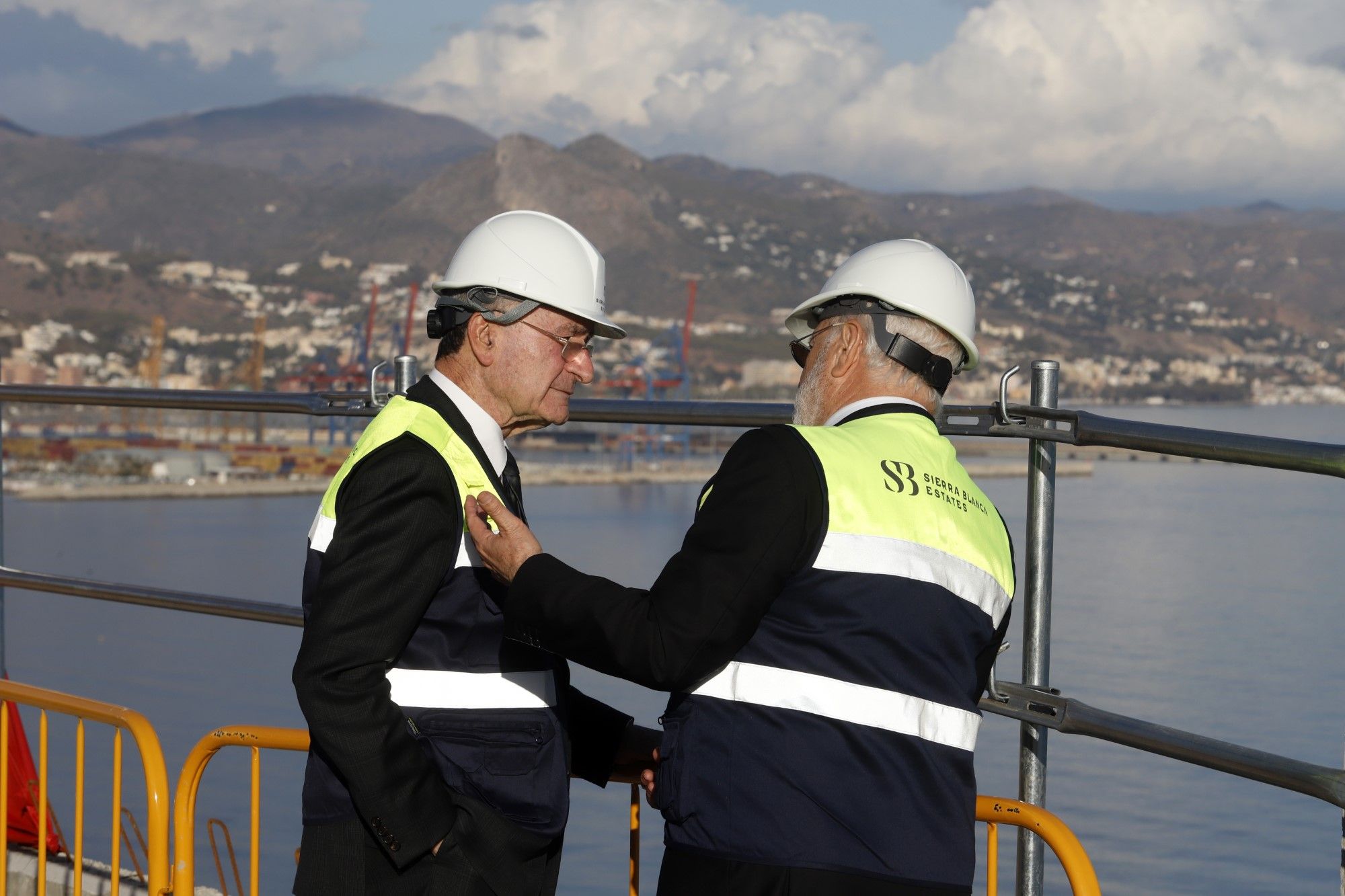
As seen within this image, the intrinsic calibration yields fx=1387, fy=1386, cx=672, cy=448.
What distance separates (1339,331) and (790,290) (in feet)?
167

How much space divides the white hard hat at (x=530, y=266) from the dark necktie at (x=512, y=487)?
0.20 m

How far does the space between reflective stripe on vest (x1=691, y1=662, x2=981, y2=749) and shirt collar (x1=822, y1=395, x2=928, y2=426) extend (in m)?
0.31

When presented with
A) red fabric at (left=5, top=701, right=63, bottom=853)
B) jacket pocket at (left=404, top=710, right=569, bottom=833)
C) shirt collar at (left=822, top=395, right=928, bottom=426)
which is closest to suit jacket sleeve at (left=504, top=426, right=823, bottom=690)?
shirt collar at (left=822, top=395, right=928, bottom=426)

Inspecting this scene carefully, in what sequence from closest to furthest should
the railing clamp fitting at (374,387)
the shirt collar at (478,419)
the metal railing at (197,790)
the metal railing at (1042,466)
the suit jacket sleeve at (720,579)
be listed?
the suit jacket sleeve at (720,579), the metal railing at (1042,466), the shirt collar at (478,419), the metal railing at (197,790), the railing clamp fitting at (374,387)

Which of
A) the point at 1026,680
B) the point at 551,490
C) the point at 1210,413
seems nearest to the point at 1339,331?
the point at 1210,413

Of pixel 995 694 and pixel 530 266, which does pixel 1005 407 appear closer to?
pixel 995 694

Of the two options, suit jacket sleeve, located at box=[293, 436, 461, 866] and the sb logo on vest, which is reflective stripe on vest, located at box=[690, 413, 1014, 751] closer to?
the sb logo on vest

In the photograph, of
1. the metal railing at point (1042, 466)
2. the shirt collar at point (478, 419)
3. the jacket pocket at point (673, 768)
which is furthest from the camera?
the shirt collar at point (478, 419)

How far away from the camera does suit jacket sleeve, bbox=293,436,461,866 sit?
1.50 m

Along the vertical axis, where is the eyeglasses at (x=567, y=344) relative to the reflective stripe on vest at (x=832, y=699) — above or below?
above

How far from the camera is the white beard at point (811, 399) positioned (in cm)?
159

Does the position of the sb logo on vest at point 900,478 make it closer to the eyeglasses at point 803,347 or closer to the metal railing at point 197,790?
the eyeglasses at point 803,347

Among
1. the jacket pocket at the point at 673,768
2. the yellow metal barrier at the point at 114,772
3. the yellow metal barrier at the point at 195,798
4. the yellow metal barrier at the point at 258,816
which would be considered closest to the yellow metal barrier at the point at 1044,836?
the yellow metal barrier at the point at 258,816

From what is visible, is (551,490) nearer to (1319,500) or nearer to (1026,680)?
(1319,500)
